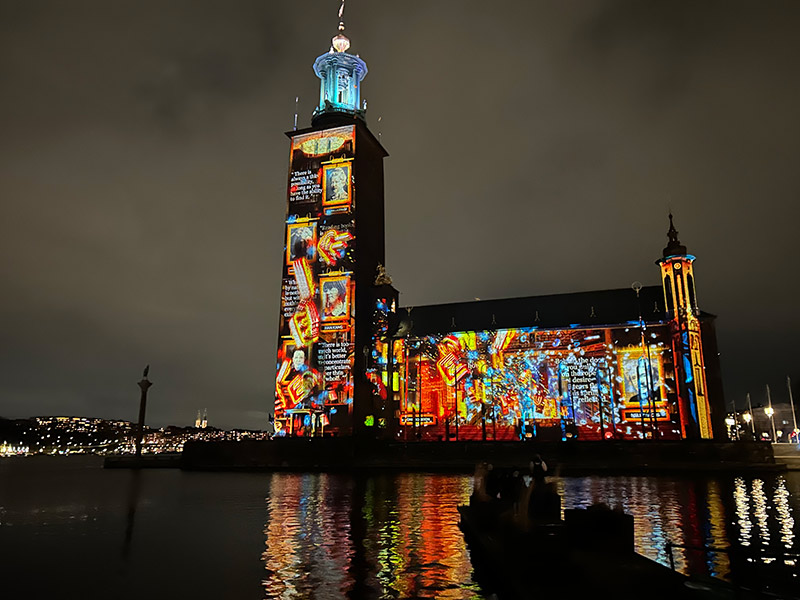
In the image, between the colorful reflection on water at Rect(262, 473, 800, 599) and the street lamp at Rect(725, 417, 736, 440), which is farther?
the street lamp at Rect(725, 417, 736, 440)

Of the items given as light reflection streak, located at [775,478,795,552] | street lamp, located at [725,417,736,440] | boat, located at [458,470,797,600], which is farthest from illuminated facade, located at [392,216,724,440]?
boat, located at [458,470,797,600]

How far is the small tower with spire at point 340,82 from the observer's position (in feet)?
265

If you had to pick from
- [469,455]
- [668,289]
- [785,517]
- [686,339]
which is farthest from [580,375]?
[785,517]

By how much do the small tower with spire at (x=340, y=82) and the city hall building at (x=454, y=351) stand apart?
160 inches

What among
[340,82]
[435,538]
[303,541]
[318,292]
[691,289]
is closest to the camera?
[435,538]

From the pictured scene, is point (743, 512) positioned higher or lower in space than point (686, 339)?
lower

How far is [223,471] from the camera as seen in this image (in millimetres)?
55969

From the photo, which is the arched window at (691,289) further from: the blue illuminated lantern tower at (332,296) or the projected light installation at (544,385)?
the blue illuminated lantern tower at (332,296)

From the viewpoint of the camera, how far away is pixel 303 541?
1462 cm

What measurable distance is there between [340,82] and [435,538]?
77.5 meters

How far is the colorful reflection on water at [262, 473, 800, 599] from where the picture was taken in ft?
32.7

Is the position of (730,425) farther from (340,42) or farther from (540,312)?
(340,42)

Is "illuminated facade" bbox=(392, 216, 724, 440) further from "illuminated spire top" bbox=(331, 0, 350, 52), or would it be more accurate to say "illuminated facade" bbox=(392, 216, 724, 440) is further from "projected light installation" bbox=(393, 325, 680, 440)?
"illuminated spire top" bbox=(331, 0, 350, 52)

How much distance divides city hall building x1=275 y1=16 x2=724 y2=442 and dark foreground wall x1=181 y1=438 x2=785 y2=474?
7737mm
